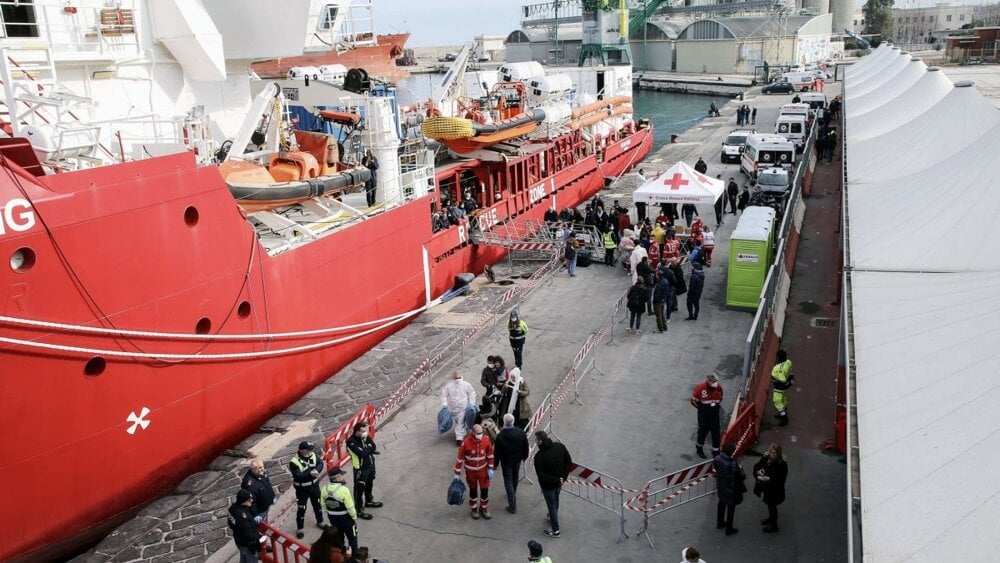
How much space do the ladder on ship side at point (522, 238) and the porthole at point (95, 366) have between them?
35.7ft

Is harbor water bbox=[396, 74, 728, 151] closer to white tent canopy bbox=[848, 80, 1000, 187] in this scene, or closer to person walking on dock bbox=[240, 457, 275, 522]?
white tent canopy bbox=[848, 80, 1000, 187]

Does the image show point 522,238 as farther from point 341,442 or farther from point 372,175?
point 341,442

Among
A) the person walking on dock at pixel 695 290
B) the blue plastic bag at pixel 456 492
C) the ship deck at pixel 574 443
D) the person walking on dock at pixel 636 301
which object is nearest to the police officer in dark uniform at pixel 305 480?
the ship deck at pixel 574 443

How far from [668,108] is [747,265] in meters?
59.9

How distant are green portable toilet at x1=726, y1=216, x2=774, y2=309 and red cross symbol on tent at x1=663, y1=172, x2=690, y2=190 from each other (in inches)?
159

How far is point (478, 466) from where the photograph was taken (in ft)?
27.8

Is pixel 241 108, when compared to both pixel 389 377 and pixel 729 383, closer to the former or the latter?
pixel 389 377

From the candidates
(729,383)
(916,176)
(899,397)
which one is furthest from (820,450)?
(916,176)

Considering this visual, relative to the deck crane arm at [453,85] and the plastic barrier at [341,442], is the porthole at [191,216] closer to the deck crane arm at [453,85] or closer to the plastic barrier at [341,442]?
the plastic barrier at [341,442]

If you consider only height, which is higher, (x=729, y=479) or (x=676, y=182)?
(x=676, y=182)

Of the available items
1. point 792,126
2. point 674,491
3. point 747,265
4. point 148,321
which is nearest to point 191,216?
point 148,321

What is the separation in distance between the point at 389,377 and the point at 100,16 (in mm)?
7032

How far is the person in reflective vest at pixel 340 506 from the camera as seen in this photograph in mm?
7465

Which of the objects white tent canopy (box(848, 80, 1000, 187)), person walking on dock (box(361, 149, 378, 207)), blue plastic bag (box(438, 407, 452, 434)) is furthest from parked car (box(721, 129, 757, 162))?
blue plastic bag (box(438, 407, 452, 434))
